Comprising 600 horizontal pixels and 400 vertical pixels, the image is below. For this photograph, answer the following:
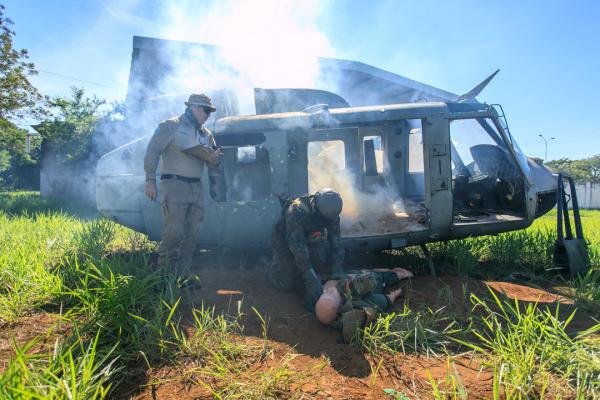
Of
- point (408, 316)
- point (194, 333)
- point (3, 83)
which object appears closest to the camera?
point (194, 333)

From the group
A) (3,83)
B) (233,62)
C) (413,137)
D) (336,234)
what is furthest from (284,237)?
(3,83)

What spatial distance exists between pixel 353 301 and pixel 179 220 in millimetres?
1883

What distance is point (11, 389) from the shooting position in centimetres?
147

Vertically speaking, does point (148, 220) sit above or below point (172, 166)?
below

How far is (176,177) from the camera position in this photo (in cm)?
348

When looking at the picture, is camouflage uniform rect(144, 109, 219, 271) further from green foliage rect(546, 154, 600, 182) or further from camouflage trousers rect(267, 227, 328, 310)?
green foliage rect(546, 154, 600, 182)

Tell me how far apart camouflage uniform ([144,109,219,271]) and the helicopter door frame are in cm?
245

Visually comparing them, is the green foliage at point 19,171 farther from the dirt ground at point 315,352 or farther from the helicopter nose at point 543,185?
the helicopter nose at point 543,185

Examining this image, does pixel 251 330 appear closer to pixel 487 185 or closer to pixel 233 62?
pixel 487 185

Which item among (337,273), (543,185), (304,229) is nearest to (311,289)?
(337,273)

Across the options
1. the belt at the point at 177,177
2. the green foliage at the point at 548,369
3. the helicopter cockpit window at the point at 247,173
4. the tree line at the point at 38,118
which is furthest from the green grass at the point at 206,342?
the tree line at the point at 38,118

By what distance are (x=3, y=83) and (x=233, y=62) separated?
7666mm

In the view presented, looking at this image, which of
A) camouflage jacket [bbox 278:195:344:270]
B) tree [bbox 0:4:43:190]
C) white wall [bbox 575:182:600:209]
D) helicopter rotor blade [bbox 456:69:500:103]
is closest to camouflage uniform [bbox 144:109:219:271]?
camouflage jacket [bbox 278:195:344:270]

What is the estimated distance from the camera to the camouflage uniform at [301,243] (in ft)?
10.4
